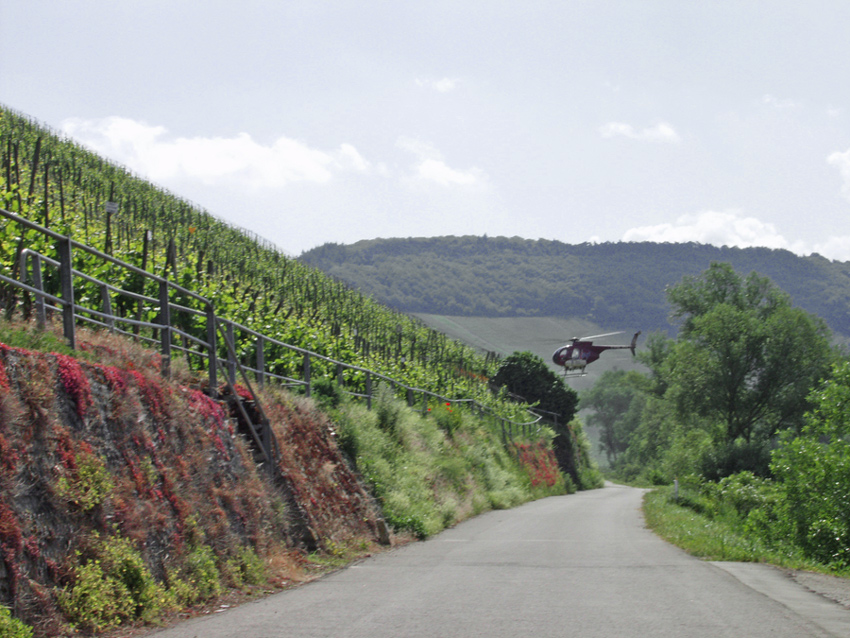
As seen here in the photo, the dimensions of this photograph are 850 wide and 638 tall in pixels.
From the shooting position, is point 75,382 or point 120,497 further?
point 120,497

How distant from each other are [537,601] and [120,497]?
13.7ft

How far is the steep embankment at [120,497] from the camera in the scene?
6.24 metres

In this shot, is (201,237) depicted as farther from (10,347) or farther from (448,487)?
(10,347)

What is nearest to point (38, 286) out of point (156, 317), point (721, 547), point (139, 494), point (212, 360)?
point (139, 494)

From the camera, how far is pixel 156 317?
616 inches

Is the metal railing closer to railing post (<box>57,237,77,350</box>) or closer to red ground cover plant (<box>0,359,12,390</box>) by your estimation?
railing post (<box>57,237,77,350</box>)

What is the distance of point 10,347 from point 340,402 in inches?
423

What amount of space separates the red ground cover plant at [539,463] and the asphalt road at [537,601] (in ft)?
96.8

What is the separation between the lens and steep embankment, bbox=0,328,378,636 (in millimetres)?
6242

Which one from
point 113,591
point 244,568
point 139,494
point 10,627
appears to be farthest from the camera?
point 244,568

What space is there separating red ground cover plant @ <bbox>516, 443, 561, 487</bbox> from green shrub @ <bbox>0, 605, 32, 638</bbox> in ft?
123

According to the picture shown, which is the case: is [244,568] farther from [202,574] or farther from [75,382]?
[75,382]

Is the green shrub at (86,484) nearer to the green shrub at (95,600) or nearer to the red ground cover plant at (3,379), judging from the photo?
the green shrub at (95,600)

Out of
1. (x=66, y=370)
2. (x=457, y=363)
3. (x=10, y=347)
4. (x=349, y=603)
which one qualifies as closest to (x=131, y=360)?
(x=66, y=370)
